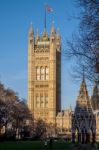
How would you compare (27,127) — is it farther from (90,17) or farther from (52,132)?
(90,17)

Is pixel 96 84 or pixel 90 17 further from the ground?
pixel 90 17

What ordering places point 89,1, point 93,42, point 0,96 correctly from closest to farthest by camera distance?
point 89,1
point 93,42
point 0,96

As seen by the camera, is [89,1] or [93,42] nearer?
[89,1]

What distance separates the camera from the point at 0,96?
4589 inches

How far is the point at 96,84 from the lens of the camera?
3966 centimetres

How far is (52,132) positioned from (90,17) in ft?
537

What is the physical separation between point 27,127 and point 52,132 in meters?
33.9

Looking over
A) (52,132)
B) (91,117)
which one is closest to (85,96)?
(91,117)

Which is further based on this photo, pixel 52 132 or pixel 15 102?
pixel 52 132

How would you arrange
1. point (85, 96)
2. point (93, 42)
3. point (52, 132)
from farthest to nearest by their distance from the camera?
point (52, 132), point (85, 96), point (93, 42)

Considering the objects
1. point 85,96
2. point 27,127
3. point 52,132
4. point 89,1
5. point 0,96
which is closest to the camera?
point 89,1

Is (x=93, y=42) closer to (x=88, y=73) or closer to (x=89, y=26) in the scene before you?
(x=89, y=26)

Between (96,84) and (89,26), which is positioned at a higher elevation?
(89,26)

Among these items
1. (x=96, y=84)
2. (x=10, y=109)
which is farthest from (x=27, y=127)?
(x=96, y=84)
